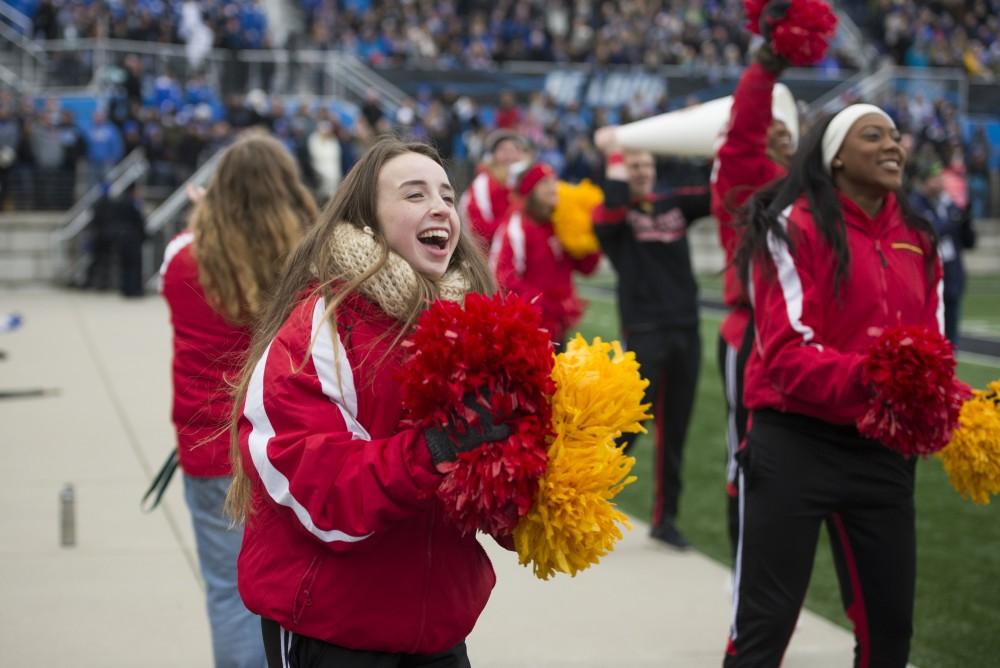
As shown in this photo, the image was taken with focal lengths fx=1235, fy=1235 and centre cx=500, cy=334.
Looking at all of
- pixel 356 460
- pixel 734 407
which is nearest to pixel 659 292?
pixel 734 407

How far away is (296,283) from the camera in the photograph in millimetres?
2564

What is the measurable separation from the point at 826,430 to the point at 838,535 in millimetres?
293

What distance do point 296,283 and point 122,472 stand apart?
17.4 ft

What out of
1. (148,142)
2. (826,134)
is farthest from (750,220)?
(148,142)

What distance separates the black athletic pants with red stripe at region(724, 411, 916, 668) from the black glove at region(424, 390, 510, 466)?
139 centimetres

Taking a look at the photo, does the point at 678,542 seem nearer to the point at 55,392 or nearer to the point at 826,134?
the point at 826,134

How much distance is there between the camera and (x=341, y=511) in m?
2.20

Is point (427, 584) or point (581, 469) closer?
→ point (581, 469)

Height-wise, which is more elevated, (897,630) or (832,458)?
(832,458)

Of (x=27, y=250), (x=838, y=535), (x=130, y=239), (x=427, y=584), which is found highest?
(x=427, y=584)

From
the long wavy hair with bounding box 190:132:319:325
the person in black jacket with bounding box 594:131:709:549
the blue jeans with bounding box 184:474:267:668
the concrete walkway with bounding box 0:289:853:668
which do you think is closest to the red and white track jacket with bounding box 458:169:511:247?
the person in black jacket with bounding box 594:131:709:549

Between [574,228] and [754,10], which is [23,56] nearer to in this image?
[574,228]

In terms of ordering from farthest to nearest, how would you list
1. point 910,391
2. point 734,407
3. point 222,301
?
point 734,407, point 222,301, point 910,391

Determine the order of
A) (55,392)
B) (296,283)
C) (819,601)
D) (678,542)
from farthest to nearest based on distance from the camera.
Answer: (55,392), (678,542), (819,601), (296,283)
